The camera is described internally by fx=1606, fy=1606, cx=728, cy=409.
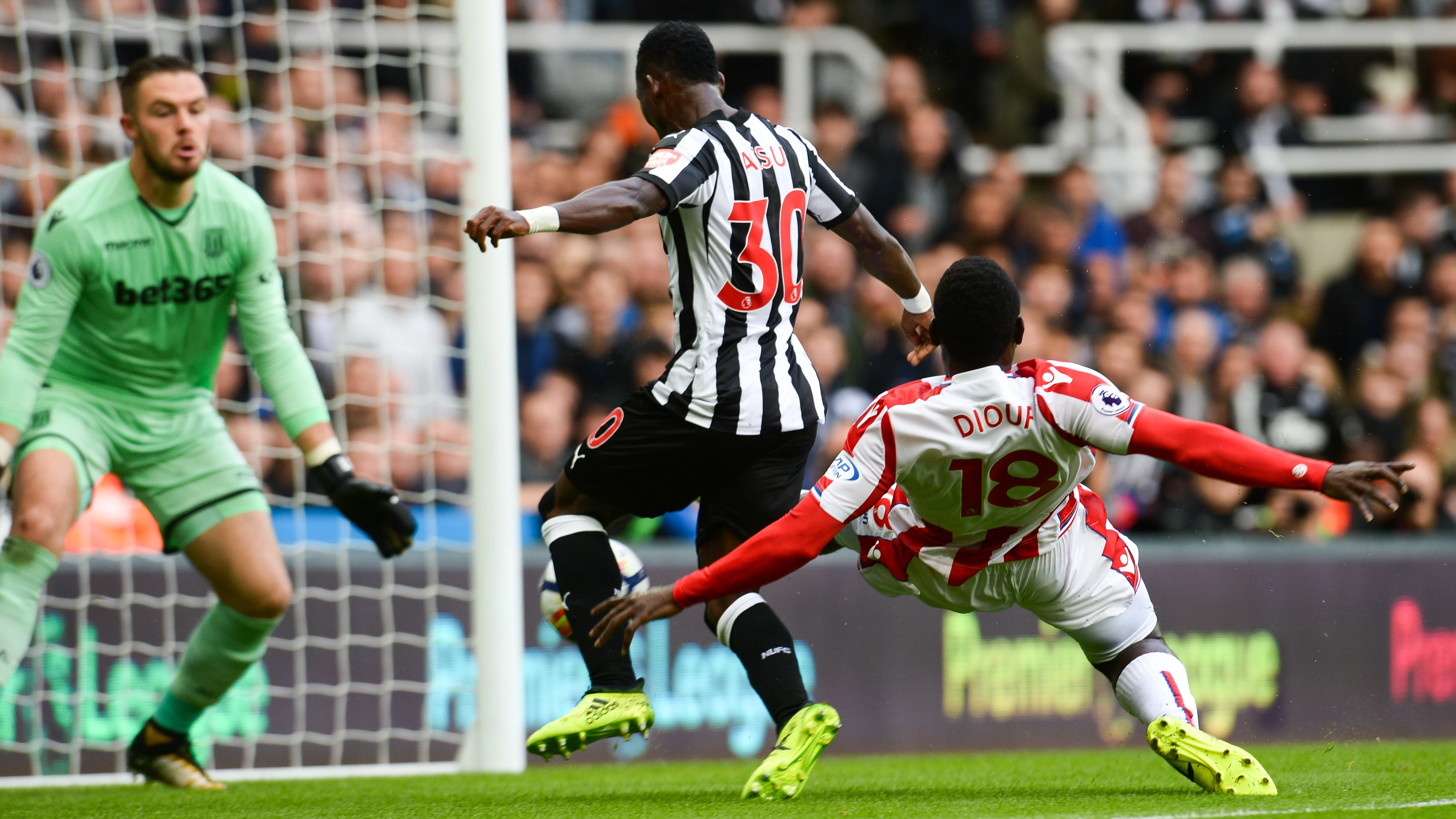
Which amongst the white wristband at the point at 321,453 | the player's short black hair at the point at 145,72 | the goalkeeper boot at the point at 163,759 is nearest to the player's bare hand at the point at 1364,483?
the white wristband at the point at 321,453

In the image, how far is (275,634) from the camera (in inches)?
276

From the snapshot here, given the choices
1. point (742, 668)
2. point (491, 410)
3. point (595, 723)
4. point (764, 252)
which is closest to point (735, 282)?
point (764, 252)

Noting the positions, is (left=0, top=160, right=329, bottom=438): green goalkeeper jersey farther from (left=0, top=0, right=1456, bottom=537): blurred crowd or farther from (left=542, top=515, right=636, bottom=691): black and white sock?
(left=0, top=0, right=1456, bottom=537): blurred crowd

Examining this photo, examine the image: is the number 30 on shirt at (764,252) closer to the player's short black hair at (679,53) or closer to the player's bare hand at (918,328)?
the player's short black hair at (679,53)

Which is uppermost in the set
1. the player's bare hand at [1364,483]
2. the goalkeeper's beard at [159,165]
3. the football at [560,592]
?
the goalkeeper's beard at [159,165]

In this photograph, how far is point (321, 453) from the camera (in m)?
5.15

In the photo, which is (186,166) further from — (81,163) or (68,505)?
(81,163)

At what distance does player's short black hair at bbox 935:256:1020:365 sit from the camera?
4.16 metres

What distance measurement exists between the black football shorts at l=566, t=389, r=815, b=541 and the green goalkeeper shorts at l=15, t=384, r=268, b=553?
4.87 feet

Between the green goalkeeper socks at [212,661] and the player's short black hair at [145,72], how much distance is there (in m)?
1.73

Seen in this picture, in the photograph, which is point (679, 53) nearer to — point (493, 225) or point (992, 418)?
point (493, 225)

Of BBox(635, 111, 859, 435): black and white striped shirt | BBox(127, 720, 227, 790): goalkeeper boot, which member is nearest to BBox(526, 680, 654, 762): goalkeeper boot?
BBox(635, 111, 859, 435): black and white striped shirt

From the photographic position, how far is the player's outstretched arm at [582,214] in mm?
3885

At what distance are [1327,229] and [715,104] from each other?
730 centimetres
